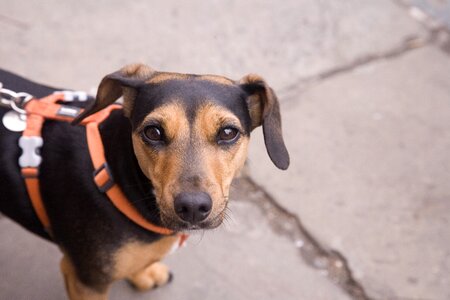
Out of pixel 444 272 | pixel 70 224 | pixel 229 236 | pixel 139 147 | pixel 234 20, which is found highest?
pixel 139 147

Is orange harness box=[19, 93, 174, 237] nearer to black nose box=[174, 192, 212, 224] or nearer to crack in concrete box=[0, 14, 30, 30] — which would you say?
black nose box=[174, 192, 212, 224]

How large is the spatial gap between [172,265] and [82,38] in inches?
91.0

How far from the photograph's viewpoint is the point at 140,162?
2695 mm

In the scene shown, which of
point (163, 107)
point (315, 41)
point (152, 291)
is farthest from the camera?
point (315, 41)

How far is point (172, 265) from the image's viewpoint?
381cm

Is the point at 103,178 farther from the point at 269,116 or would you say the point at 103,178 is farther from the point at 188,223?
the point at 269,116

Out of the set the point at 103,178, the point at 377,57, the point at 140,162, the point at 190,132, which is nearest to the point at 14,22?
the point at 103,178

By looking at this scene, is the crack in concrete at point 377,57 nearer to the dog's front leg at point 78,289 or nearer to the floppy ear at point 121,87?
the floppy ear at point 121,87

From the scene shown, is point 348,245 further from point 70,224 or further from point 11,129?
point 11,129

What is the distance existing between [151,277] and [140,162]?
3.92 feet

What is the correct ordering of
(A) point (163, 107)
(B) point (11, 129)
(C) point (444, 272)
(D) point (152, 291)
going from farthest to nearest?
(C) point (444, 272) → (D) point (152, 291) → (B) point (11, 129) → (A) point (163, 107)

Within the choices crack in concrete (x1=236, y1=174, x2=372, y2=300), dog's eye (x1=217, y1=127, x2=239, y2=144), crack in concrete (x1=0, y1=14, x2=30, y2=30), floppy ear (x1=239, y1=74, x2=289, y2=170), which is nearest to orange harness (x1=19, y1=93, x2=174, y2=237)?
dog's eye (x1=217, y1=127, x2=239, y2=144)

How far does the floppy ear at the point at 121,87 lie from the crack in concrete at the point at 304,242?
1.63 m

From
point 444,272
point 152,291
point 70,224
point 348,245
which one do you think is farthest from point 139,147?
point 444,272
